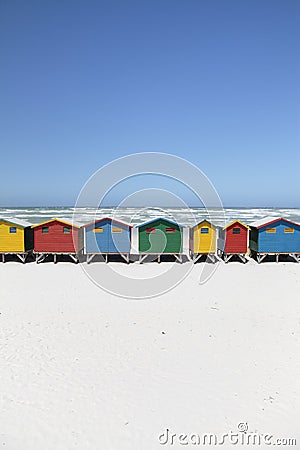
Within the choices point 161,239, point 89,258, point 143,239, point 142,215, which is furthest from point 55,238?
point 142,215

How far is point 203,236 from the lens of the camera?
52.9 ft

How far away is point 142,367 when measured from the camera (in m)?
6.46

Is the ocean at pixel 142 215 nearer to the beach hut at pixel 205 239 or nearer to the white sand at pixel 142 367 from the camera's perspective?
the beach hut at pixel 205 239

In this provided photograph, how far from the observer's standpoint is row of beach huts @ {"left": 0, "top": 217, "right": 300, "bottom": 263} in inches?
624

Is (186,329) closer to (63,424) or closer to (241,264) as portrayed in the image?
(63,424)

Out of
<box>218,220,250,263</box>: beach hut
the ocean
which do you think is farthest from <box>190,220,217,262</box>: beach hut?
the ocean

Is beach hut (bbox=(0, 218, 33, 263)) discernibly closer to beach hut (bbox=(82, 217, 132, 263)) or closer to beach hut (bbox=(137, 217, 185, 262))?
beach hut (bbox=(82, 217, 132, 263))

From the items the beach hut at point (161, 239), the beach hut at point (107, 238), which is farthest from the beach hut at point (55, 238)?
the beach hut at point (161, 239)

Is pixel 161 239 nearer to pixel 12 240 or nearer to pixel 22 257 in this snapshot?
→ pixel 22 257

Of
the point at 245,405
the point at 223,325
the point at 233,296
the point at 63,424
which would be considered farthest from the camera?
the point at 233,296

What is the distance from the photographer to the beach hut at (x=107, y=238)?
15.8 m

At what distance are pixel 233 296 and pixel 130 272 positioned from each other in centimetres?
483

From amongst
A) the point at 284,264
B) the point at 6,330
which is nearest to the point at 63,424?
the point at 6,330

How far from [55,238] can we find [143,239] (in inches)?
158
